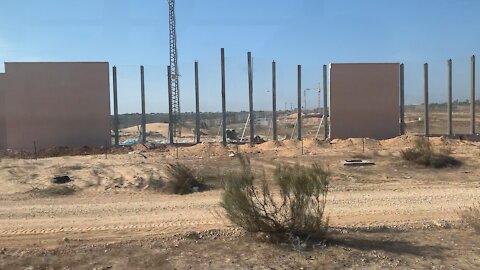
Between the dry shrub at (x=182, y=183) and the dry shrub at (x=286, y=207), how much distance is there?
21.8ft

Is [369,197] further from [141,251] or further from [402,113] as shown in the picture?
[402,113]

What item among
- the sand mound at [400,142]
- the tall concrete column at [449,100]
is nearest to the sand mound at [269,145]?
the sand mound at [400,142]

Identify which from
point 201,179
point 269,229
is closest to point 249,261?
point 269,229

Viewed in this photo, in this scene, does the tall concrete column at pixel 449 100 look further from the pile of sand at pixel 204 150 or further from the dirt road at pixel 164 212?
the dirt road at pixel 164 212

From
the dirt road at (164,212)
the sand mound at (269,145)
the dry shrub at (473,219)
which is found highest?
the sand mound at (269,145)

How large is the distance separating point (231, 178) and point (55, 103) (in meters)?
20.8

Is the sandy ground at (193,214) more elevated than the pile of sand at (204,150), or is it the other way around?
the pile of sand at (204,150)

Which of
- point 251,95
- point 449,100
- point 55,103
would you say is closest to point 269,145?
point 251,95

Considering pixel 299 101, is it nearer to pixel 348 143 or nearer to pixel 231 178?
pixel 348 143

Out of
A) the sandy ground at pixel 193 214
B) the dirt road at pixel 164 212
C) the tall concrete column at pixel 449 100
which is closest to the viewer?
the sandy ground at pixel 193 214

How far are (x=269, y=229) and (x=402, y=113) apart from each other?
840 inches

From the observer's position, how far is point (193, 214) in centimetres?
1047

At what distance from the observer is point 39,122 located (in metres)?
26.2

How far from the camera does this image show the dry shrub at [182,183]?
14273 mm
